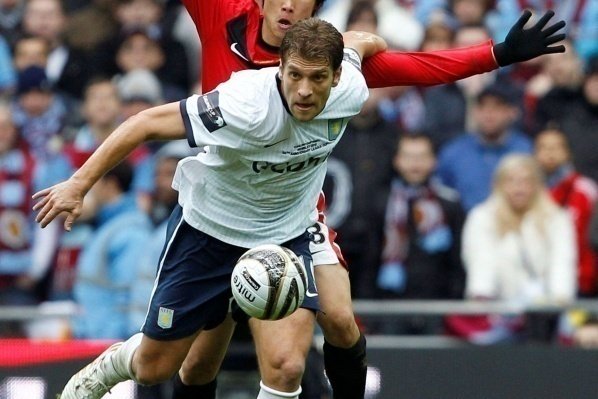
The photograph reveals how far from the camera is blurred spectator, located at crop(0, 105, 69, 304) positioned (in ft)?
36.2

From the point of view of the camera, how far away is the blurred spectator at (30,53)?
1220cm

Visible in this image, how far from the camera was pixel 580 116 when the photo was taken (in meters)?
11.6

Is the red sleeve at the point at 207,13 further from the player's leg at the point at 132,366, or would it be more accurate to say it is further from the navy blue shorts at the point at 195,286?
the player's leg at the point at 132,366

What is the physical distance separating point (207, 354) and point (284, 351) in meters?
0.76

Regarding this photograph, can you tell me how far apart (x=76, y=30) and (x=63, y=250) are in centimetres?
235

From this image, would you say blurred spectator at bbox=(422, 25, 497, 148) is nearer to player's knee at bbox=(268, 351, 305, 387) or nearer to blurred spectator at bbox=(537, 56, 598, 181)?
blurred spectator at bbox=(537, 56, 598, 181)

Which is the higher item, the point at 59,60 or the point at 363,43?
the point at 363,43

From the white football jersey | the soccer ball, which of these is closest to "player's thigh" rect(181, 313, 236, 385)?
the white football jersey

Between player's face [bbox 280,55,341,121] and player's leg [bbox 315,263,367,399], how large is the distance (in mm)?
971

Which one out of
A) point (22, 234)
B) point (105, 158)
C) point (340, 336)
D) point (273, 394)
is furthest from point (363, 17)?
point (105, 158)

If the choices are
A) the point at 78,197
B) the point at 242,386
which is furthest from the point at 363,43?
the point at 242,386

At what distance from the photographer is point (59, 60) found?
1246 centimetres

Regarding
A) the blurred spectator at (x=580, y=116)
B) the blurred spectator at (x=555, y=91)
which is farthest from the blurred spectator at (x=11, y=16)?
the blurred spectator at (x=580, y=116)

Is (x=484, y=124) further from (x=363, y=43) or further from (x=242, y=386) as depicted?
(x=363, y=43)
